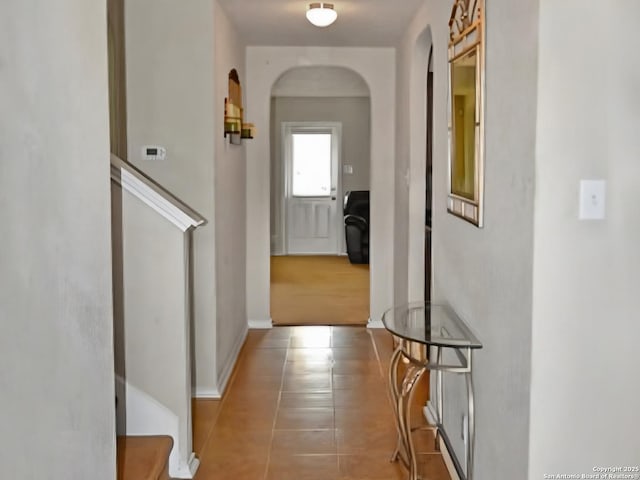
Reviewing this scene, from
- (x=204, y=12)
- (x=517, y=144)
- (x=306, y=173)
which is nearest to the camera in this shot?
(x=517, y=144)

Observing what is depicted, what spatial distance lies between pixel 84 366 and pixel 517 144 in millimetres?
1374

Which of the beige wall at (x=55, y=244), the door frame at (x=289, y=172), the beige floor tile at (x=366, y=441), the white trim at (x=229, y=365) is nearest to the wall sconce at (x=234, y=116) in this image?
the white trim at (x=229, y=365)

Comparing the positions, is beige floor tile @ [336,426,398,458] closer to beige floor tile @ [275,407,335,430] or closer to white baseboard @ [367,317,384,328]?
beige floor tile @ [275,407,335,430]

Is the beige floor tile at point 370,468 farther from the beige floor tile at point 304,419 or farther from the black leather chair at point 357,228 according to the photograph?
the black leather chair at point 357,228

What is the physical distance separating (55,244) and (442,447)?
7.84ft

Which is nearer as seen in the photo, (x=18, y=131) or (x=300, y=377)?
(x=18, y=131)

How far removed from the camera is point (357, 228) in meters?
9.72

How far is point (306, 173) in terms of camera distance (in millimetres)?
10602

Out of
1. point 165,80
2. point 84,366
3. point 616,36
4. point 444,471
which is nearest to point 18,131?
point 84,366

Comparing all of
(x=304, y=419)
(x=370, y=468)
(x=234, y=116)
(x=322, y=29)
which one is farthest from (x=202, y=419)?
(x=322, y=29)

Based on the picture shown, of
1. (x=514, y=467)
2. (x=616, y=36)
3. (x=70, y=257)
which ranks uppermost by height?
(x=616, y=36)

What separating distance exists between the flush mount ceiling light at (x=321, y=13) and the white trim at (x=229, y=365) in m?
2.22

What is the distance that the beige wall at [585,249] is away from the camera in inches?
75.8

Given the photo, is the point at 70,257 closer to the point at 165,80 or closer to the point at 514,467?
the point at 514,467
